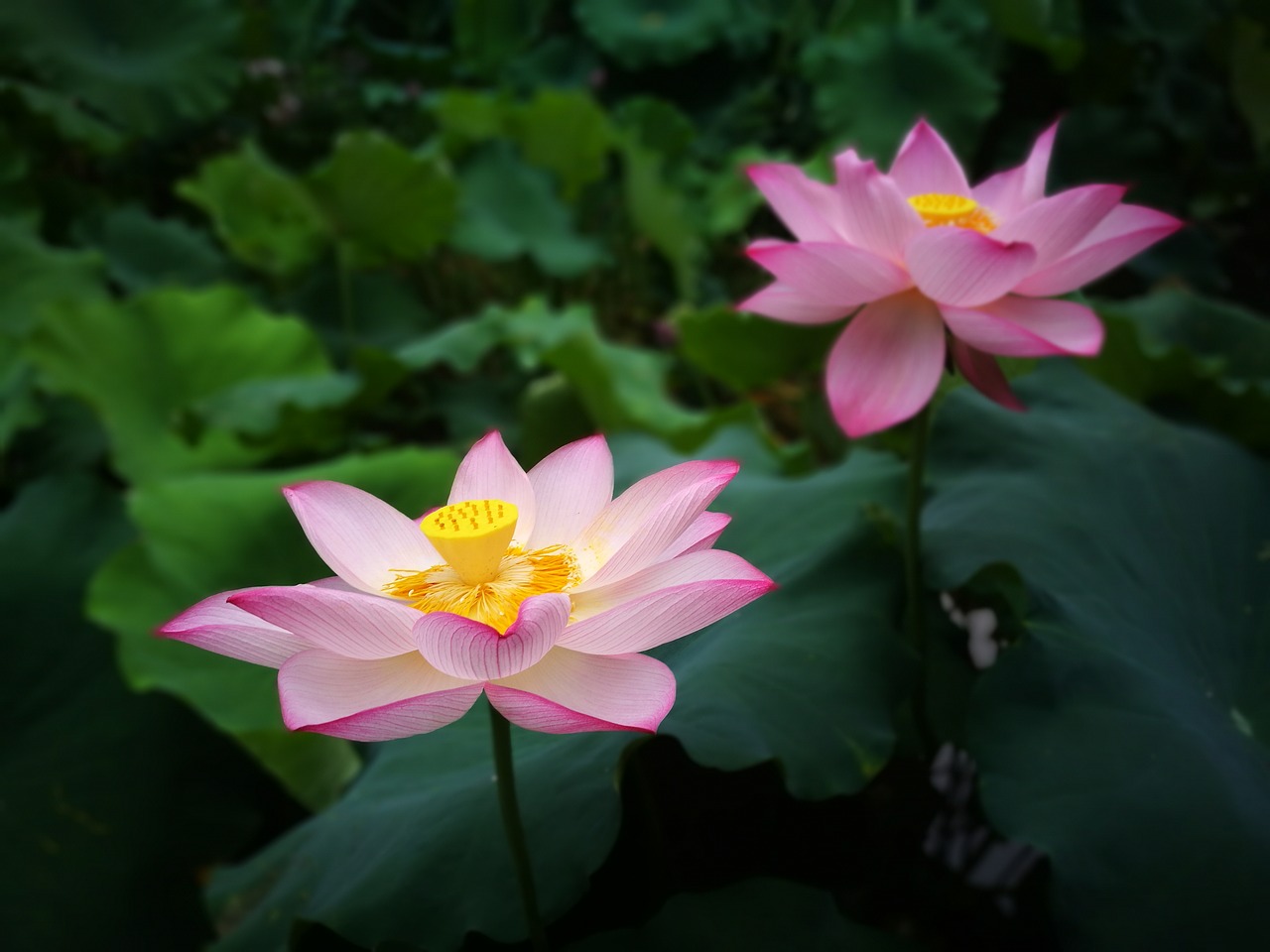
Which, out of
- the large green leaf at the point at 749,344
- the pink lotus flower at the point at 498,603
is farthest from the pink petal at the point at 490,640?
the large green leaf at the point at 749,344

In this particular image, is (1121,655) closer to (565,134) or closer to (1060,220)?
(1060,220)

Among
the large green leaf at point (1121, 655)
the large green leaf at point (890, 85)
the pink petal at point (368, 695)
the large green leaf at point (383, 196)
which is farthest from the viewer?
the large green leaf at point (890, 85)

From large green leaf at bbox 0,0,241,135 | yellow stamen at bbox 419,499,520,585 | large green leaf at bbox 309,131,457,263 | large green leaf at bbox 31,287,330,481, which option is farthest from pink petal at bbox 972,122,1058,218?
large green leaf at bbox 0,0,241,135

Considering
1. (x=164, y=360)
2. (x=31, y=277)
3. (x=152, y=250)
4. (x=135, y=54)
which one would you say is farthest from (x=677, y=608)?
(x=135, y=54)

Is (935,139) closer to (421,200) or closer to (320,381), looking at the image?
(320,381)

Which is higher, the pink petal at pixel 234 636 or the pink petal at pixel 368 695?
the pink petal at pixel 234 636

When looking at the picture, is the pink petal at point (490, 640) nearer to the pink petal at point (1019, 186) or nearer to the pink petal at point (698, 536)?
the pink petal at point (698, 536)
